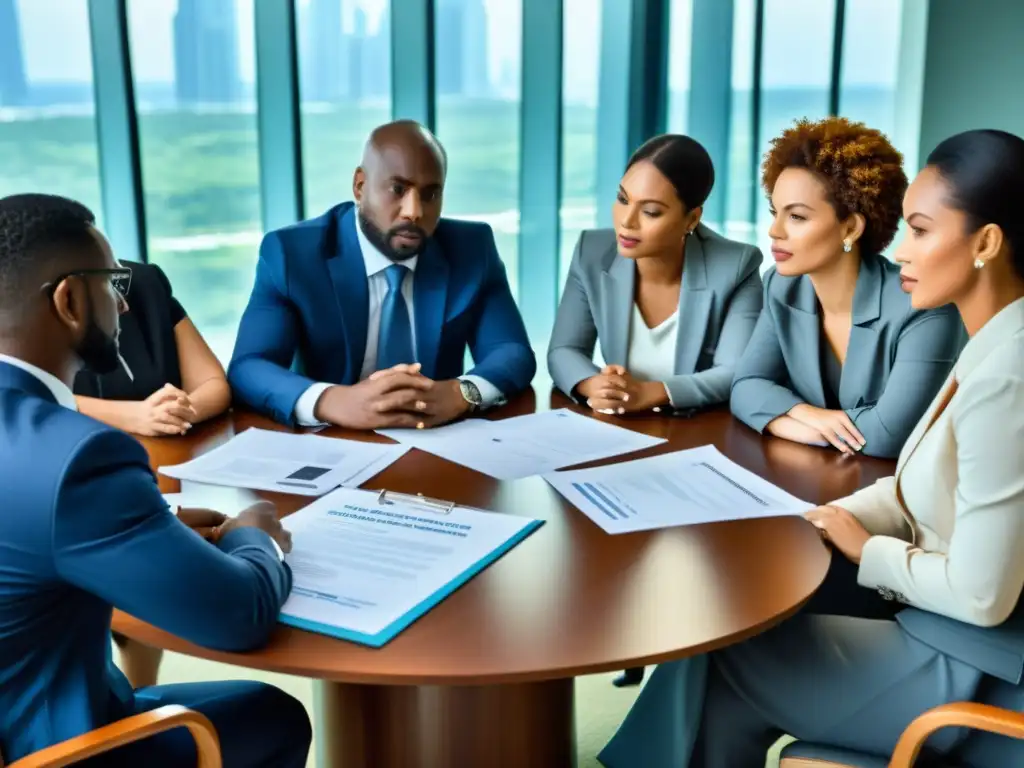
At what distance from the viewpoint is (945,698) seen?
1.54m

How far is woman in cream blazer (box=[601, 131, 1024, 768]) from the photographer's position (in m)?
1.47

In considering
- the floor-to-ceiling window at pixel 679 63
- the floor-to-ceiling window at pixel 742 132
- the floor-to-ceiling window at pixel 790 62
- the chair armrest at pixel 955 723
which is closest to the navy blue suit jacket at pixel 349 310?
the chair armrest at pixel 955 723

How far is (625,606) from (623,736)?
2.13 ft

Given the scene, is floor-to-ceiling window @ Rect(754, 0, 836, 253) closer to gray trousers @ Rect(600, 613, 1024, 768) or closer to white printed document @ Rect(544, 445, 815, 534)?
white printed document @ Rect(544, 445, 815, 534)

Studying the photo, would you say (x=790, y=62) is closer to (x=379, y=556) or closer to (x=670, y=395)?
(x=670, y=395)

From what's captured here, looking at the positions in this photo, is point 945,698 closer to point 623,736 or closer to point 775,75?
point 623,736

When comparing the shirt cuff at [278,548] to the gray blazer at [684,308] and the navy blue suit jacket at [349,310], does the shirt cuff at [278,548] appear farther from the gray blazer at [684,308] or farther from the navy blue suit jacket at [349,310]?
the gray blazer at [684,308]

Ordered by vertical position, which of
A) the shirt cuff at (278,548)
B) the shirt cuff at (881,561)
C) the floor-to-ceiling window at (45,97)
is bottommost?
the shirt cuff at (881,561)

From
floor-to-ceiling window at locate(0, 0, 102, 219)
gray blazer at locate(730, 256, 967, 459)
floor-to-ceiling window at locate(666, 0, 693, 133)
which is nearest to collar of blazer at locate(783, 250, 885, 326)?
gray blazer at locate(730, 256, 967, 459)

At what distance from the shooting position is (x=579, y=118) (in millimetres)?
4266

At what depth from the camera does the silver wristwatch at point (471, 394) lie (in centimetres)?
237

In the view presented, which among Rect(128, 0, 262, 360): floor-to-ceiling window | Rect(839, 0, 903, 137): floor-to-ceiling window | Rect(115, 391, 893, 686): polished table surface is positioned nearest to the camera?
Rect(115, 391, 893, 686): polished table surface

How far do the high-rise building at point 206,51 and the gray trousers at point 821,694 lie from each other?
2.39 meters

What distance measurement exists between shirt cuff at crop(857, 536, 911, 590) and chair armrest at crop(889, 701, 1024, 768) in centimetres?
27
